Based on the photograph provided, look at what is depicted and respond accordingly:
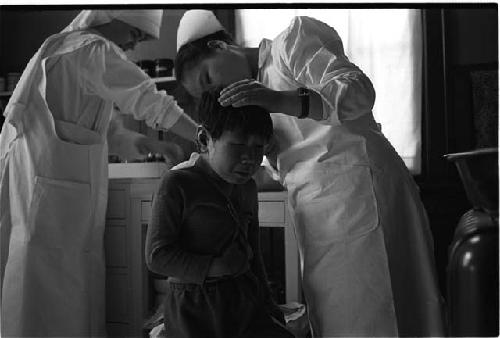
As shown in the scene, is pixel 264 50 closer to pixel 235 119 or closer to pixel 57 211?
pixel 235 119

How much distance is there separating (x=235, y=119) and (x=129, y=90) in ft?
0.87

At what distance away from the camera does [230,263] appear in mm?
1149

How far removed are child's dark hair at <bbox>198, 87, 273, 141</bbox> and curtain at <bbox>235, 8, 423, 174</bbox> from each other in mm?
190

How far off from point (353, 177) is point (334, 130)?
11 centimetres

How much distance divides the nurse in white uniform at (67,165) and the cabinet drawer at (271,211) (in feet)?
0.75

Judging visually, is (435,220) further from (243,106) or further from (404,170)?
(243,106)

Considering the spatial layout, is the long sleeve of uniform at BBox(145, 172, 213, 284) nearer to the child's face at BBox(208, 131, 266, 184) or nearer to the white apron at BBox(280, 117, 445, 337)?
the child's face at BBox(208, 131, 266, 184)

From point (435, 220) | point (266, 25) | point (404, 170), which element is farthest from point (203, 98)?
point (435, 220)

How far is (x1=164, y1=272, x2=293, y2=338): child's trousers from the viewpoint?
1143 millimetres

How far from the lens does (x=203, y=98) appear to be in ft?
3.97

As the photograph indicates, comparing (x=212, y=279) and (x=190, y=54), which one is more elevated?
(x=190, y=54)

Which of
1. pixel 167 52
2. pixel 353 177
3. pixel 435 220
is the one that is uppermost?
pixel 167 52

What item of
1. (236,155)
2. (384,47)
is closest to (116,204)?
(236,155)

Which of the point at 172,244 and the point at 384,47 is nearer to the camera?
the point at 172,244
